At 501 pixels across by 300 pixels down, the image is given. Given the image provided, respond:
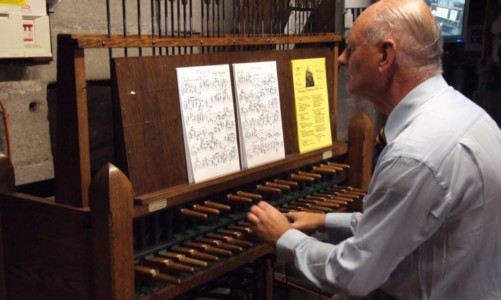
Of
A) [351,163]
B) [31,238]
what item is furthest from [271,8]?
[31,238]

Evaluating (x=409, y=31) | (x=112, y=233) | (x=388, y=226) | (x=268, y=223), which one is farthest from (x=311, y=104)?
(x=112, y=233)

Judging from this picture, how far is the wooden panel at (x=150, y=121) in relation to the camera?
1733mm

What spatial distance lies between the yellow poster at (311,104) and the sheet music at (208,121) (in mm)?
480

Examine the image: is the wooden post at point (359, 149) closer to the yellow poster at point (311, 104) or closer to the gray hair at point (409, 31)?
the yellow poster at point (311, 104)

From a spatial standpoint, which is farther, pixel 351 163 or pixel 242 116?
pixel 351 163

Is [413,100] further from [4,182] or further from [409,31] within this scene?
[4,182]

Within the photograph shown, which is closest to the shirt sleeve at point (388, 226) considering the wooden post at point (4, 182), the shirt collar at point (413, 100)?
the shirt collar at point (413, 100)

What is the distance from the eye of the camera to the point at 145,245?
1.75 m

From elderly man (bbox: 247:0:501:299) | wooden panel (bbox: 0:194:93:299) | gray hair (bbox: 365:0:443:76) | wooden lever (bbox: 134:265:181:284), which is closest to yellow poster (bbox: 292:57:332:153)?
elderly man (bbox: 247:0:501:299)

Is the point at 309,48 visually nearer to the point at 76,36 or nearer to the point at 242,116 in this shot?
the point at 242,116

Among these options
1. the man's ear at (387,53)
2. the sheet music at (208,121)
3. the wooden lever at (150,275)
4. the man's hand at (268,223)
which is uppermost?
the man's ear at (387,53)

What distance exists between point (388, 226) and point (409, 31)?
564 mm

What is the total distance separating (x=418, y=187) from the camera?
1.42m

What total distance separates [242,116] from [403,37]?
2.57 feet
